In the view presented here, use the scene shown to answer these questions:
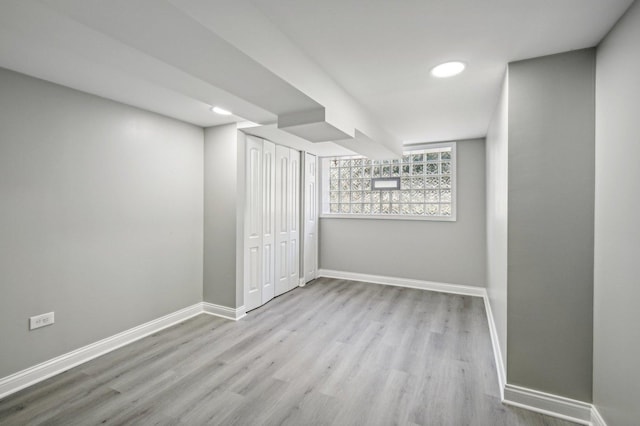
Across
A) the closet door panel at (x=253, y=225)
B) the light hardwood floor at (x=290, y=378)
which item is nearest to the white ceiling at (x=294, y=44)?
the closet door panel at (x=253, y=225)

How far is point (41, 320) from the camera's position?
2324mm

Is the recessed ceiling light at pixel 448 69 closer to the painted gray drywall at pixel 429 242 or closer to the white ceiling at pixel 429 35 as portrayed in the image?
the white ceiling at pixel 429 35

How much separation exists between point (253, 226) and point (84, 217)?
5.59 ft

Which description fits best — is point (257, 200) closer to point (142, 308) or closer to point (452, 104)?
point (142, 308)

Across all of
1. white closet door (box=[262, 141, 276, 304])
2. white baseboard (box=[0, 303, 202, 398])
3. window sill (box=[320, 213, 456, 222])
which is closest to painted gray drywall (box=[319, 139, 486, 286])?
window sill (box=[320, 213, 456, 222])

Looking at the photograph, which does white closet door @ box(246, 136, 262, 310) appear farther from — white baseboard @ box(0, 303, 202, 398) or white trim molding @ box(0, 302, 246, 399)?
white baseboard @ box(0, 303, 202, 398)

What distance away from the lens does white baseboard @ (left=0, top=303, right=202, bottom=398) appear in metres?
2.17

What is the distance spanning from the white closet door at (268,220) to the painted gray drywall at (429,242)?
62.2 inches

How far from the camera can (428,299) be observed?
429cm

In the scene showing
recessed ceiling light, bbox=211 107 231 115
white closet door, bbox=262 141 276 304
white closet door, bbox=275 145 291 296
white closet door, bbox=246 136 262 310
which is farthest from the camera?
white closet door, bbox=275 145 291 296

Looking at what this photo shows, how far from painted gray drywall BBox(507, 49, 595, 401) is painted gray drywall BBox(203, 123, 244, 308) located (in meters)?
2.73

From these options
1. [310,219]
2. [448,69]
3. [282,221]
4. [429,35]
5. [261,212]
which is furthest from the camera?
[310,219]

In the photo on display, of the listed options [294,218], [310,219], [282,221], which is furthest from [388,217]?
[282,221]

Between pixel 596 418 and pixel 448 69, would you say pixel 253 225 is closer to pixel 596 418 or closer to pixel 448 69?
pixel 448 69
